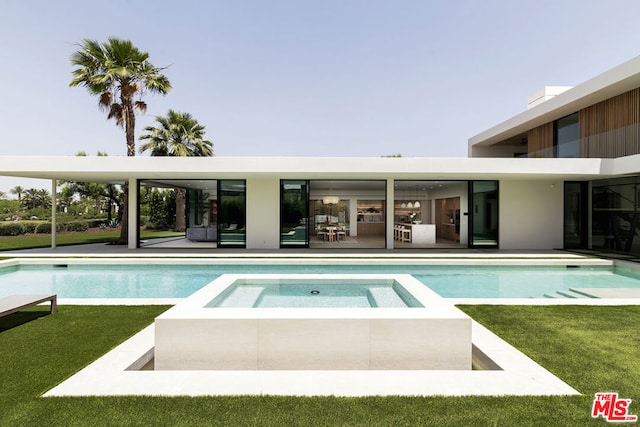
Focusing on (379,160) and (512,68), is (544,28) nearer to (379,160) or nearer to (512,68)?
(512,68)

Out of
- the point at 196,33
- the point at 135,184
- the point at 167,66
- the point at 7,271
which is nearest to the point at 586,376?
the point at 7,271

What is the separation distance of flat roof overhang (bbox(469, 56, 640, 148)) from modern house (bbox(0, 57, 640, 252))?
4cm

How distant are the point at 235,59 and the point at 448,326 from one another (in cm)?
1930

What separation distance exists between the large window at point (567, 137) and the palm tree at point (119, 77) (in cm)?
1698

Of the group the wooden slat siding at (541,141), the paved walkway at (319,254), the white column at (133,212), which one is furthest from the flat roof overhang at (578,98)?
the white column at (133,212)

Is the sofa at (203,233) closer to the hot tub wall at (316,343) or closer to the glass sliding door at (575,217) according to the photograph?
the hot tub wall at (316,343)

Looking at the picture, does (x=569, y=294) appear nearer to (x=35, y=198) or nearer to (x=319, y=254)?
(x=319, y=254)

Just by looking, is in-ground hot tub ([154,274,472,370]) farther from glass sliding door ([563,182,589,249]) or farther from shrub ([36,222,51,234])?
shrub ([36,222,51,234])

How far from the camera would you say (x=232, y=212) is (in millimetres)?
12883

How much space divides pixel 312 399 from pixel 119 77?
15.1 metres

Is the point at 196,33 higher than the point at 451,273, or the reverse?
the point at 196,33

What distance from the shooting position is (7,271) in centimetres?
927

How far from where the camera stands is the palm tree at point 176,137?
18.3 metres

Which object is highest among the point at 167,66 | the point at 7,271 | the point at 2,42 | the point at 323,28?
the point at 323,28
